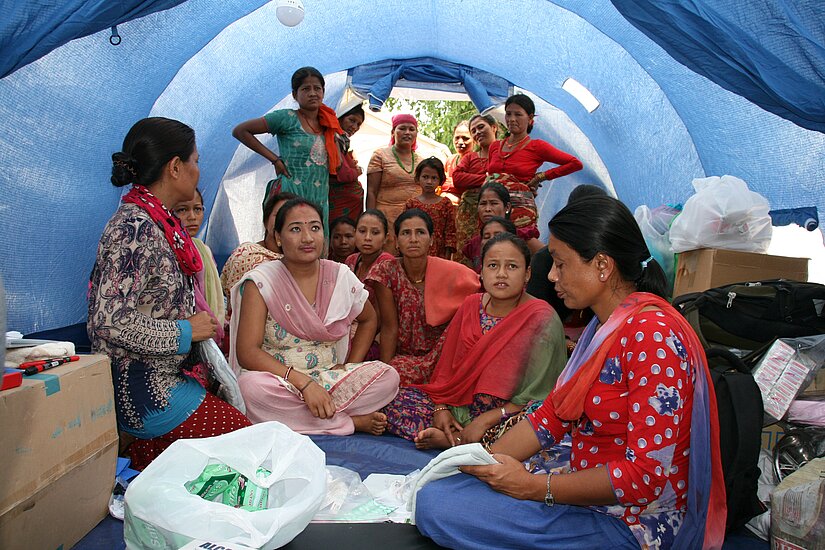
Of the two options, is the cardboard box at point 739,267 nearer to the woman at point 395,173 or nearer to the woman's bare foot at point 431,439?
the woman's bare foot at point 431,439

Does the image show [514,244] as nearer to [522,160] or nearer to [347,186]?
[522,160]

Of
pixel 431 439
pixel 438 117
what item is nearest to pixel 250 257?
pixel 431 439

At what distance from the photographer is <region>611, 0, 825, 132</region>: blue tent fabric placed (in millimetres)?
2410

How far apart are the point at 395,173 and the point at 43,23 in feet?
13.3

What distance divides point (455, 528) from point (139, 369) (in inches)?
56.1

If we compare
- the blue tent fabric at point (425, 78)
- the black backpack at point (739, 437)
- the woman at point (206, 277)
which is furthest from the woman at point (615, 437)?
the blue tent fabric at point (425, 78)

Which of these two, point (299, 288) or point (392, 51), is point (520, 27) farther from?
point (299, 288)

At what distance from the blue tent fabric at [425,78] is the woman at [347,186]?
0.61 meters

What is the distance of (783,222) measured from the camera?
141 inches

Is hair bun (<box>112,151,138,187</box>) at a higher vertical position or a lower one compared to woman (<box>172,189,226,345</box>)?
higher

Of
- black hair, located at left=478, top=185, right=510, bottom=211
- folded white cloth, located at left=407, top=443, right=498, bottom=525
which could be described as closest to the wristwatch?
folded white cloth, located at left=407, top=443, right=498, bottom=525

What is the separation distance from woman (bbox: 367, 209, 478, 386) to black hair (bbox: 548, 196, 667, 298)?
2.11 meters

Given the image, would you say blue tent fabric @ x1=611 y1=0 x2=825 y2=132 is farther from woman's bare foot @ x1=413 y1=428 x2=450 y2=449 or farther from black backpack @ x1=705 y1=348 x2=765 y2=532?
woman's bare foot @ x1=413 y1=428 x2=450 y2=449

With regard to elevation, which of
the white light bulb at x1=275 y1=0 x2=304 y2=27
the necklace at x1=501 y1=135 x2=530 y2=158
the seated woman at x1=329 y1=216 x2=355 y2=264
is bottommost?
the seated woman at x1=329 y1=216 x2=355 y2=264
